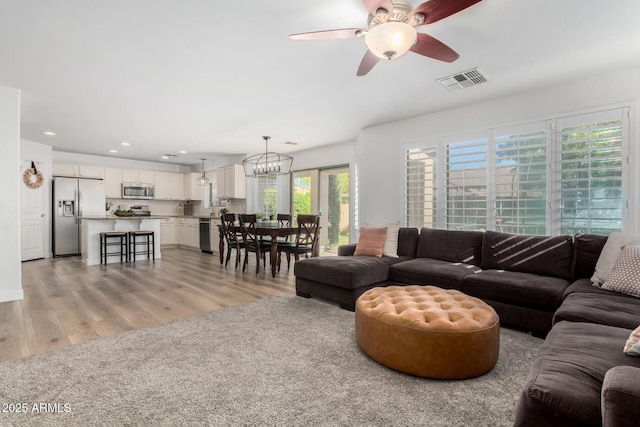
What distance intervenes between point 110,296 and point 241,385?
9.38 ft

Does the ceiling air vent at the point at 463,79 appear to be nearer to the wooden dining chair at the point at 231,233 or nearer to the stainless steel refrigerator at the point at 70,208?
the wooden dining chair at the point at 231,233


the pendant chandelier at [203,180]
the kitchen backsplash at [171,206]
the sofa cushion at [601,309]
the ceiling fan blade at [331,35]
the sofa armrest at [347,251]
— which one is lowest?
the sofa cushion at [601,309]

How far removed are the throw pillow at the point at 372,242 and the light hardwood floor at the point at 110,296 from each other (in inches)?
42.8

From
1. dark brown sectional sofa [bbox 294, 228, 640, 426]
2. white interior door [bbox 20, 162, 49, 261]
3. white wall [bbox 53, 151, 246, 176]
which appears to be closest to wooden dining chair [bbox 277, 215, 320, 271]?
dark brown sectional sofa [bbox 294, 228, 640, 426]

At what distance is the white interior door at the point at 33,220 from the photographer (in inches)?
252

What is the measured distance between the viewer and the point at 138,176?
28.5ft

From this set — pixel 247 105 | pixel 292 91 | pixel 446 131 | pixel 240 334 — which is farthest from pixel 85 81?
pixel 446 131

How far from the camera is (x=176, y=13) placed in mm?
2281

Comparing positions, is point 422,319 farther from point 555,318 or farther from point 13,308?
point 13,308

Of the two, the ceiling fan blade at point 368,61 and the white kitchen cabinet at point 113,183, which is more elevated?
the ceiling fan blade at point 368,61


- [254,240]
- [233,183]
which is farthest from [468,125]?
[233,183]

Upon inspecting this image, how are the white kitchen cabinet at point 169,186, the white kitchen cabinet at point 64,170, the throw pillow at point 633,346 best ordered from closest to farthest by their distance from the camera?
the throw pillow at point 633,346, the white kitchen cabinet at point 64,170, the white kitchen cabinet at point 169,186

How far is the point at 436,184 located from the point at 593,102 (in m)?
1.89

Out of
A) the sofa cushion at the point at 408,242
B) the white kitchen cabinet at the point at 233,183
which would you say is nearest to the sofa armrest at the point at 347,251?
the sofa cushion at the point at 408,242
